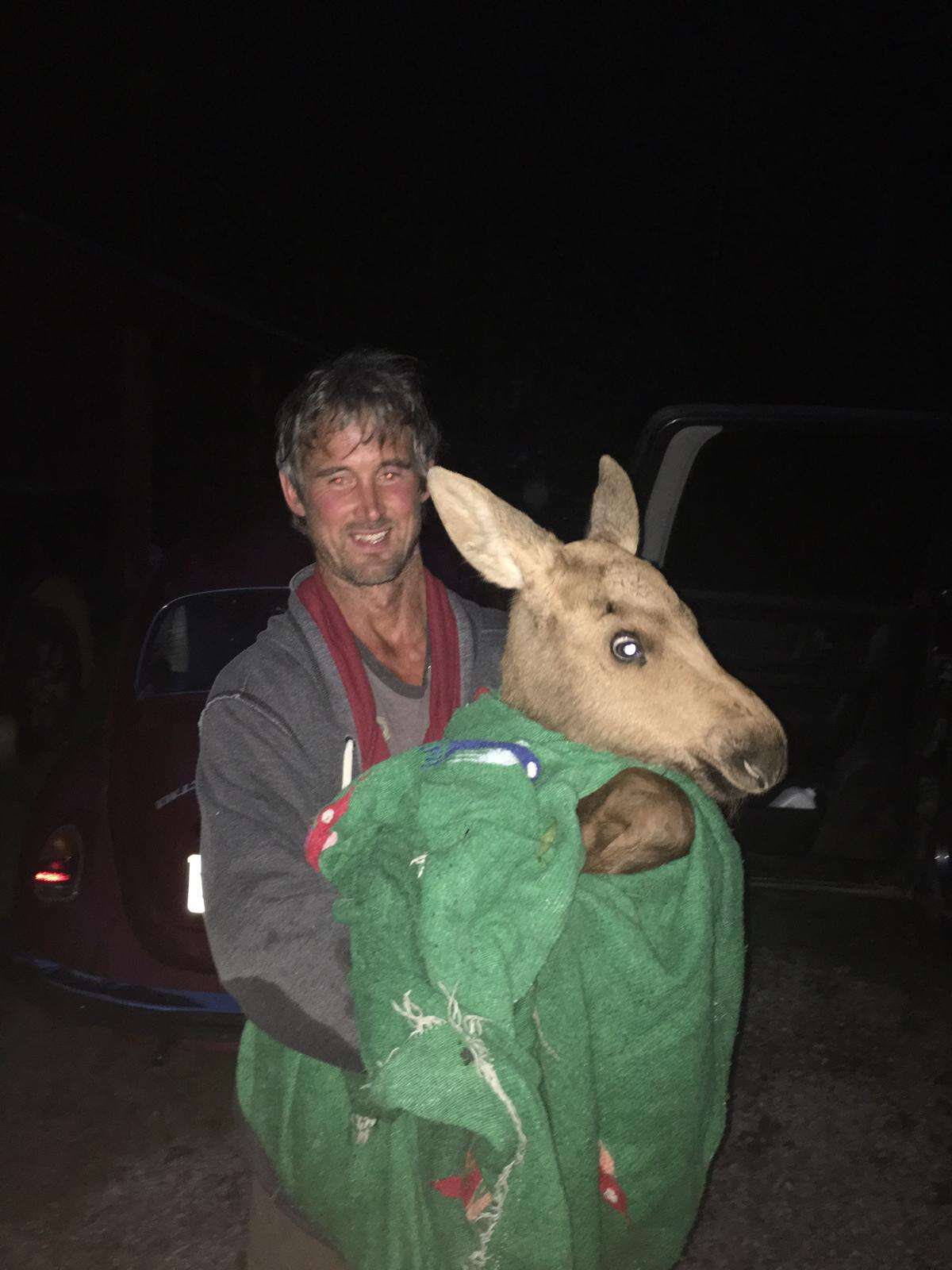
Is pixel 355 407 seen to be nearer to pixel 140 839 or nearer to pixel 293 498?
pixel 293 498

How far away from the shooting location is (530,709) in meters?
1.78

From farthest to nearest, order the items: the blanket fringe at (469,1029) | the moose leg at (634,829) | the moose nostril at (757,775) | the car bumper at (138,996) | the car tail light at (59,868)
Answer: the car tail light at (59,868) → the car bumper at (138,996) → the moose nostril at (757,775) → the moose leg at (634,829) → the blanket fringe at (469,1029)

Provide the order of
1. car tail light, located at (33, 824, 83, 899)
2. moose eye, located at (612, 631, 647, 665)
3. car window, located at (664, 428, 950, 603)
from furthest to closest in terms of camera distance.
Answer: car window, located at (664, 428, 950, 603)
car tail light, located at (33, 824, 83, 899)
moose eye, located at (612, 631, 647, 665)

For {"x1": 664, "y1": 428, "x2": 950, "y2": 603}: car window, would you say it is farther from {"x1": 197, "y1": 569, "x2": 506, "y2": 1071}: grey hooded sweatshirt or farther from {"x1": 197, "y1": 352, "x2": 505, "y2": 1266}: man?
{"x1": 197, "y1": 569, "x2": 506, "y2": 1071}: grey hooded sweatshirt

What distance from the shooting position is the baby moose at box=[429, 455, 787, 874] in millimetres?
1314

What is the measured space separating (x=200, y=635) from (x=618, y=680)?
2.71 meters

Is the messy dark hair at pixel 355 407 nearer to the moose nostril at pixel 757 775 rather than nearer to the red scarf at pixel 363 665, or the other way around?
the red scarf at pixel 363 665

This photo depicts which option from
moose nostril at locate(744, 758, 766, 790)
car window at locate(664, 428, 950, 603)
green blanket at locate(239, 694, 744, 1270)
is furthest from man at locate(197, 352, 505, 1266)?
car window at locate(664, 428, 950, 603)

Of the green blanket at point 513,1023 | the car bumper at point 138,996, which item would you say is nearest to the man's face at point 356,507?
the green blanket at point 513,1023

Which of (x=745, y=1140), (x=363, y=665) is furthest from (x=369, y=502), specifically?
(x=745, y=1140)

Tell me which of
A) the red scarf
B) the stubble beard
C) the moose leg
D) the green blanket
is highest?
the stubble beard

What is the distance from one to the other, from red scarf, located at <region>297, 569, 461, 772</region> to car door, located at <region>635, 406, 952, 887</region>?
1935 millimetres

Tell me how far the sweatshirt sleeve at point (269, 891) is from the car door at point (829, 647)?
8.19 ft

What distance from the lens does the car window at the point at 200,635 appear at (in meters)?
3.93
